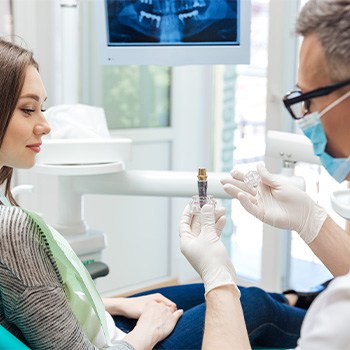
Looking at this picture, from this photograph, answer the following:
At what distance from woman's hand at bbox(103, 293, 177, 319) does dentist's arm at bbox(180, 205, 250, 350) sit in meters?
0.34

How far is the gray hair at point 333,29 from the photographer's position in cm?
94

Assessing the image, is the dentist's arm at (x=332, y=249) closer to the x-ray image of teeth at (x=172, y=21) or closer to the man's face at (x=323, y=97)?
the man's face at (x=323, y=97)

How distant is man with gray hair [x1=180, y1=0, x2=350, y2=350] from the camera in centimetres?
86

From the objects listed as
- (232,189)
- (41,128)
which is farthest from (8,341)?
(232,189)

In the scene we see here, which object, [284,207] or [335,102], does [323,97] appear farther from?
[284,207]

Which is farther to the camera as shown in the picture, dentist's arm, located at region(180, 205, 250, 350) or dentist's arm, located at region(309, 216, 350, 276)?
dentist's arm, located at region(309, 216, 350, 276)

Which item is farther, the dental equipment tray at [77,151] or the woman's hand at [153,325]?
the dental equipment tray at [77,151]

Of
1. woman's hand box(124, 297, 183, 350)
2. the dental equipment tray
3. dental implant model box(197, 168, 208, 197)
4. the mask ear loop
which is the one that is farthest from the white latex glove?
the dental equipment tray

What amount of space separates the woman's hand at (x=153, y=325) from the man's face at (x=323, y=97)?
676mm

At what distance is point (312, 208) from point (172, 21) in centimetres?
86

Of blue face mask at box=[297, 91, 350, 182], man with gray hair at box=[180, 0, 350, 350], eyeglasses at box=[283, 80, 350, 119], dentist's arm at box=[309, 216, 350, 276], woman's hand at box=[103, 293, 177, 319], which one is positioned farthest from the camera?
woman's hand at box=[103, 293, 177, 319]

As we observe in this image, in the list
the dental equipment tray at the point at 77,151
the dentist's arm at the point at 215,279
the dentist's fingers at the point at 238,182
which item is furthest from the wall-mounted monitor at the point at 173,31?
the dentist's arm at the point at 215,279

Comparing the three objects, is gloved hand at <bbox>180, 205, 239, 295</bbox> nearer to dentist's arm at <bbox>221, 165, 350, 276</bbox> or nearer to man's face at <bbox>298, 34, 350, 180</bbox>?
dentist's arm at <bbox>221, 165, 350, 276</bbox>

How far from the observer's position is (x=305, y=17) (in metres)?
1.00
